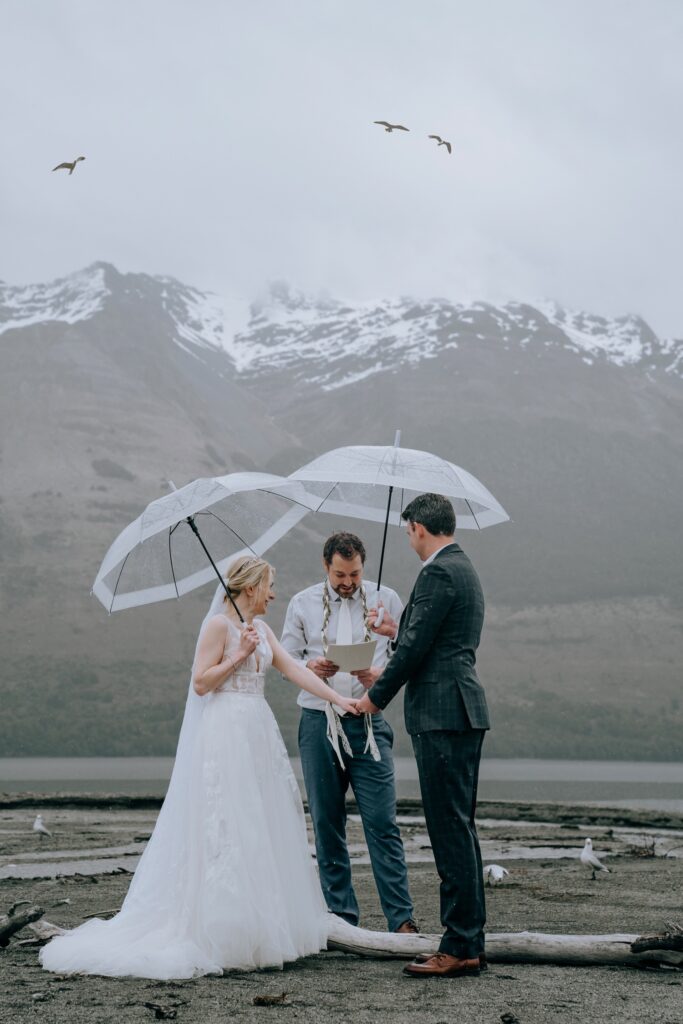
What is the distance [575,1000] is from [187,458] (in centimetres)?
17439

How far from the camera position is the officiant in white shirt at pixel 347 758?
295 inches

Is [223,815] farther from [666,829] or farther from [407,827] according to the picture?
[666,829]

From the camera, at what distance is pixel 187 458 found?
178 meters

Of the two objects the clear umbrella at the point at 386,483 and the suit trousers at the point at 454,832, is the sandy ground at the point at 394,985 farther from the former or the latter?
the clear umbrella at the point at 386,483

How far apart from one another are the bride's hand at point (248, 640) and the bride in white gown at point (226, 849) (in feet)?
0.04

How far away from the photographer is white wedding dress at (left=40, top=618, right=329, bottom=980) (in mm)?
6406

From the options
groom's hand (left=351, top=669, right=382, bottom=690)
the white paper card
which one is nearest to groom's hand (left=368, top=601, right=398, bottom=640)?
the white paper card

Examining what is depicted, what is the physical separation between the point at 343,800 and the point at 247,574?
66.7 inches

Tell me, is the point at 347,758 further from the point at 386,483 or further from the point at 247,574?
the point at 386,483

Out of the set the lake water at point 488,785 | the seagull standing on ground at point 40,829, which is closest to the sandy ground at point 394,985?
the seagull standing on ground at point 40,829

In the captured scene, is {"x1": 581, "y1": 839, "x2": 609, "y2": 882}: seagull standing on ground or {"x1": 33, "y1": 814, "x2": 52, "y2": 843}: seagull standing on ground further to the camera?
{"x1": 33, "y1": 814, "x2": 52, "y2": 843}: seagull standing on ground

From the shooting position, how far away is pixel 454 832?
6.34 meters

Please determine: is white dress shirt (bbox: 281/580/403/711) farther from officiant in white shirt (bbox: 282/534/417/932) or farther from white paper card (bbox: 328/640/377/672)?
white paper card (bbox: 328/640/377/672)

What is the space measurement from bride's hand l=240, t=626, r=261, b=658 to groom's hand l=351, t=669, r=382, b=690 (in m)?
0.77
